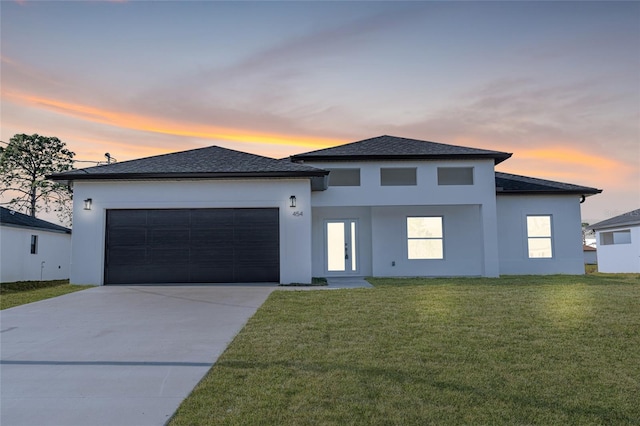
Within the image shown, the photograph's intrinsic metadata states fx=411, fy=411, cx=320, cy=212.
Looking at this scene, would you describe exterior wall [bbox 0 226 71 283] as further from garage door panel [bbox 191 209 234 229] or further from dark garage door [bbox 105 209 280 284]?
garage door panel [bbox 191 209 234 229]

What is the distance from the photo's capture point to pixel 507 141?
1694cm

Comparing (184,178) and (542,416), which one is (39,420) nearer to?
(542,416)

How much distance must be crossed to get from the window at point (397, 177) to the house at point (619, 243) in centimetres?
1398

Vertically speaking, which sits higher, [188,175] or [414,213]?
[188,175]

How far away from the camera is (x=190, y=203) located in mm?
12086

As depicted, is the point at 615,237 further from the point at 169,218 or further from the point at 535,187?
the point at 169,218

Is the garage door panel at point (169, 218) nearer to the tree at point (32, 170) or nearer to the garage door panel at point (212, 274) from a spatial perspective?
the garage door panel at point (212, 274)

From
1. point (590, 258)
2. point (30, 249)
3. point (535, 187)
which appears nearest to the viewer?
point (535, 187)

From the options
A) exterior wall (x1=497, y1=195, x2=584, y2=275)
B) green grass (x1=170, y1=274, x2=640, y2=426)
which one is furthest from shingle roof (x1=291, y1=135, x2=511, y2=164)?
green grass (x1=170, y1=274, x2=640, y2=426)

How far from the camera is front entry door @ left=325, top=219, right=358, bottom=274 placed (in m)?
14.9

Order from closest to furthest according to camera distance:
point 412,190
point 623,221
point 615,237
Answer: point 412,190
point 623,221
point 615,237

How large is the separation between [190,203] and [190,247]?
4.26 feet

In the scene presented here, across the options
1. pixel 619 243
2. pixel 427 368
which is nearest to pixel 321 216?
pixel 427 368

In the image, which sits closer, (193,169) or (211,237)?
(193,169)
